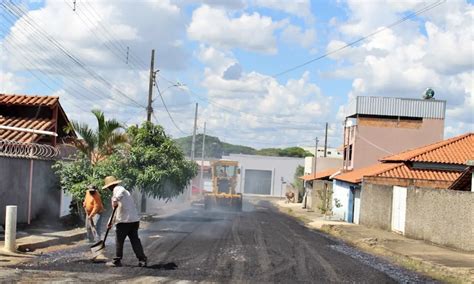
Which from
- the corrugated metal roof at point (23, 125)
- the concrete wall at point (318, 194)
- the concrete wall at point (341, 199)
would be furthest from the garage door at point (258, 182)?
the corrugated metal roof at point (23, 125)

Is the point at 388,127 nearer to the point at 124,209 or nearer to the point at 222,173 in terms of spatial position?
the point at 222,173

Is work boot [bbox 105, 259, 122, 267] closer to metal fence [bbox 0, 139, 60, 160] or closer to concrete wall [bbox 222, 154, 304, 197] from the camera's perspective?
metal fence [bbox 0, 139, 60, 160]

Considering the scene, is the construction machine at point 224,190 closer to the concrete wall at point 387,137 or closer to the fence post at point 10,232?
the concrete wall at point 387,137

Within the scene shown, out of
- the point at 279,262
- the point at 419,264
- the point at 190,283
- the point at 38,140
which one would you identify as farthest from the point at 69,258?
the point at 38,140

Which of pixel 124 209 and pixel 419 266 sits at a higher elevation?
pixel 124 209

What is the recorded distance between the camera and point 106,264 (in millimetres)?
11711

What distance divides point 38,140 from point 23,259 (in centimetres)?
1099

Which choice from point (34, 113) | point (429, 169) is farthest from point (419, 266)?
point (429, 169)

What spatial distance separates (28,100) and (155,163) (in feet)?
19.0

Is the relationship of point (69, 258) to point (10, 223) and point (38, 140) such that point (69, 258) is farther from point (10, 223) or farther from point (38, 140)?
point (38, 140)

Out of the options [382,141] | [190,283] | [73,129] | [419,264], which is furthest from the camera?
[382,141]

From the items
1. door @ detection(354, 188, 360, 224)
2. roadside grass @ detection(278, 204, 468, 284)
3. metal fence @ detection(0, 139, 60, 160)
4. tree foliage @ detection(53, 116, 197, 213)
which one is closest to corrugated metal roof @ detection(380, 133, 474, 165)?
door @ detection(354, 188, 360, 224)

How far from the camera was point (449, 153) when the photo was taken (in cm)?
3206

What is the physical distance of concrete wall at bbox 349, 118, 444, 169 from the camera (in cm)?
4781
